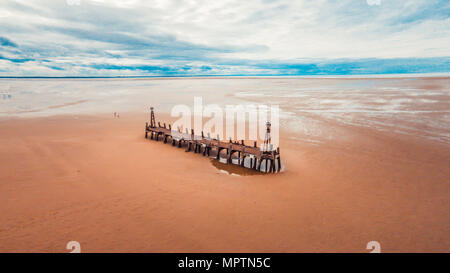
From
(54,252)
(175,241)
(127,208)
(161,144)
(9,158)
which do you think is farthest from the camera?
(161,144)

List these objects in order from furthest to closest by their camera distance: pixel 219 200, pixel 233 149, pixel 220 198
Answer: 1. pixel 233 149
2. pixel 220 198
3. pixel 219 200

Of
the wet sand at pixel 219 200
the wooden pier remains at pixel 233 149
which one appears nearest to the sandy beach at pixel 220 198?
the wet sand at pixel 219 200

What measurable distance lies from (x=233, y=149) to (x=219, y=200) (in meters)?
4.76

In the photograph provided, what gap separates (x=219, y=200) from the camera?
371 inches

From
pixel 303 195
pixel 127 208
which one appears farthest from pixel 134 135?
pixel 303 195

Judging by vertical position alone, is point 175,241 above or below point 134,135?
below

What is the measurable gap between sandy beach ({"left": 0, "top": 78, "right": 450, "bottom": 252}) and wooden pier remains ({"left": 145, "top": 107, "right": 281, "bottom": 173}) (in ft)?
2.39

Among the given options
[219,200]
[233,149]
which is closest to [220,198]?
[219,200]

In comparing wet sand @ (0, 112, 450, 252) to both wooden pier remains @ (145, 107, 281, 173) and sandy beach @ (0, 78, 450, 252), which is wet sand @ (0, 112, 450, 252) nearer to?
sandy beach @ (0, 78, 450, 252)

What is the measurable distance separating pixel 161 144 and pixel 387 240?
576 inches

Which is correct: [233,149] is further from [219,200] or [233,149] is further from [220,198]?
[219,200]

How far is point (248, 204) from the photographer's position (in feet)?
30.0

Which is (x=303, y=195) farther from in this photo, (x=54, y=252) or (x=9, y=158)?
(x=9, y=158)

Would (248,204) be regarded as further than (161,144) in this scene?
No
